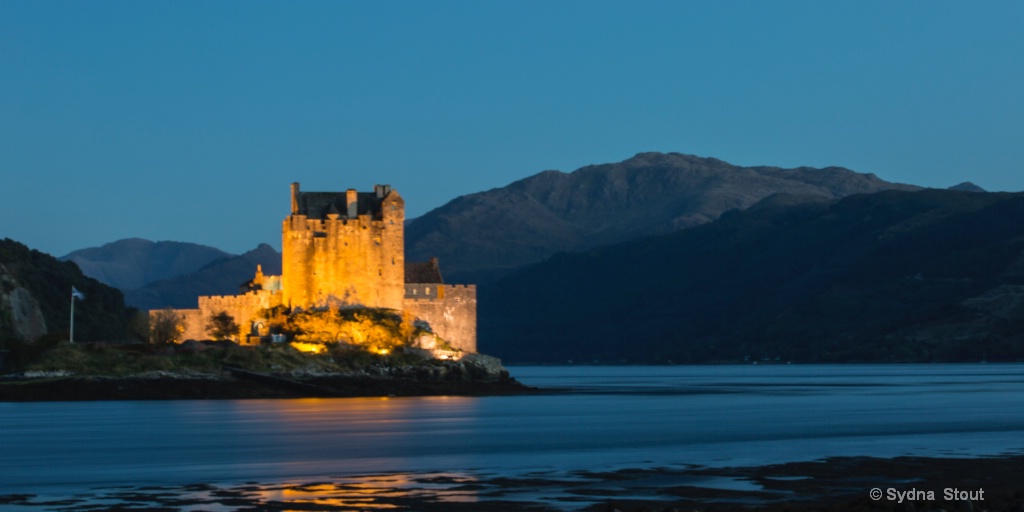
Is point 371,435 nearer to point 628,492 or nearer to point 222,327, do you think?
point 628,492

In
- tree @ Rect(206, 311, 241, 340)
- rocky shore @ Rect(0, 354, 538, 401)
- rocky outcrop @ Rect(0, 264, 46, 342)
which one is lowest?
rocky shore @ Rect(0, 354, 538, 401)

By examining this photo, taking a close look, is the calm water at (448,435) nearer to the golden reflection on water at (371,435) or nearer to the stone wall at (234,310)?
the golden reflection on water at (371,435)

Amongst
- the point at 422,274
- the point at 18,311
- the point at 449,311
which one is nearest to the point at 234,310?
the point at 422,274

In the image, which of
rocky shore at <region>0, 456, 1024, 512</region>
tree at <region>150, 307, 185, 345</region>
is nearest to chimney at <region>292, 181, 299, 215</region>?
tree at <region>150, 307, 185, 345</region>

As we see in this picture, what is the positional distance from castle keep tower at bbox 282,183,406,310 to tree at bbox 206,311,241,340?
3.90 metres

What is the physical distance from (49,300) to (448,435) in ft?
251

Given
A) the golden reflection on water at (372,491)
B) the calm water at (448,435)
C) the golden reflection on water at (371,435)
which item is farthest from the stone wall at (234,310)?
the golden reflection on water at (372,491)

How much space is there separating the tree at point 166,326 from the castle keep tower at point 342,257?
748 centimetres

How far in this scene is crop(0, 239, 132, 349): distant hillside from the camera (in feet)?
360

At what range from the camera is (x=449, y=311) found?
94.4 meters

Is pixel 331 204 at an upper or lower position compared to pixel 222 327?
upper

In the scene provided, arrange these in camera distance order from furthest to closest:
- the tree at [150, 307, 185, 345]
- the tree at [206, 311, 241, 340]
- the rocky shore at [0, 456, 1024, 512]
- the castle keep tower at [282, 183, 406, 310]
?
the tree at [206, 311, 241, 340]
the tree at [150, 307, 185, 345]
the castle keep tower at [282, 183, 406, 310]
the rocky shore at [0, 456, 1024, 512]

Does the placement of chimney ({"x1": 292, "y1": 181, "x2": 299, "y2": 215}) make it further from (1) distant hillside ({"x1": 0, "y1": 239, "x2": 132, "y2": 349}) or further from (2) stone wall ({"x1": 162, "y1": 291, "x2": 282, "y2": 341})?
(1) distant hillside ({"x1": 0, "y1": 239, "x2": 132, "y2": 349})

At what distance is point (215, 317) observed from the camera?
305ft
